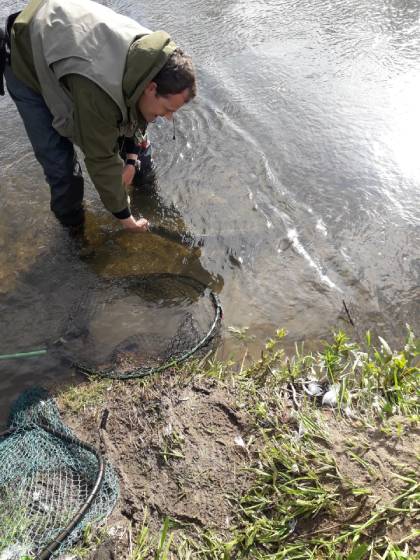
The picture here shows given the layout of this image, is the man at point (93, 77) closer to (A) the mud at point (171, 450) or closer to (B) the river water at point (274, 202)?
(B) the river water at point (274, 202)

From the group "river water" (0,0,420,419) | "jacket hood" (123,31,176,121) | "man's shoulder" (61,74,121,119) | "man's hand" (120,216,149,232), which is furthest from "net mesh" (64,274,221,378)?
"jacket hood" (123,31,176,121)

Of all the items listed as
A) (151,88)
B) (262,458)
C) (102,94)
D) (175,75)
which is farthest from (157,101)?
(262,458)

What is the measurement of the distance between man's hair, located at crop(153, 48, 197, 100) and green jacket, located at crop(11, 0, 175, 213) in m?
0.04

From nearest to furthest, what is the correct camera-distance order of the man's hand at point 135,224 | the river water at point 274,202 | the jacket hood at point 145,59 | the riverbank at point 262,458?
the riverbank at point 262,458 → the jacket hood at point 145,59 → the river water at point 274,202 → the man's hand at point 135,224

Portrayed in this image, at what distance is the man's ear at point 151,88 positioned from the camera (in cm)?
341

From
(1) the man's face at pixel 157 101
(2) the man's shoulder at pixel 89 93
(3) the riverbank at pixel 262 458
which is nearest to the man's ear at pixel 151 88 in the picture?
(1) the man's face at pixel 157 101

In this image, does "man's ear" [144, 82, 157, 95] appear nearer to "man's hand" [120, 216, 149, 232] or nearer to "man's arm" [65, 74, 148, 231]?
"man's arm" [65, 74, 148, 231]

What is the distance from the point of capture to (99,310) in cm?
429

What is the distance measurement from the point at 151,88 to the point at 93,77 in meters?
0.43

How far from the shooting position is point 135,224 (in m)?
4.55

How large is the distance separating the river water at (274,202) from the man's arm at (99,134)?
991 mm

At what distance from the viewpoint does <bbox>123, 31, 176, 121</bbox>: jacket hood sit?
3258mm

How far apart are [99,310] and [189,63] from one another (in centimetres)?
231

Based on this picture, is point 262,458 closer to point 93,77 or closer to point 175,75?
point 175,75
